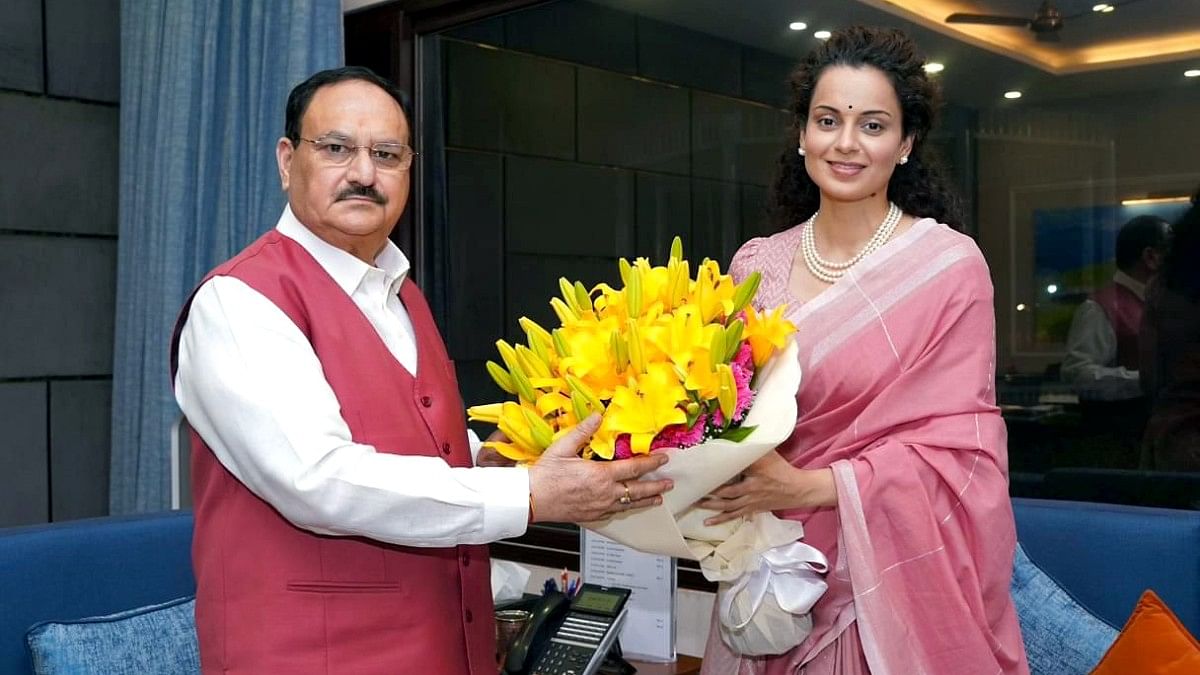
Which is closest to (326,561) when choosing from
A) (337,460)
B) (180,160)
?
(337,460)

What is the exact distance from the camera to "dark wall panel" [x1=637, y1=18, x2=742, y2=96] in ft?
8.48

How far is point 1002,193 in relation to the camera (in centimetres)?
221

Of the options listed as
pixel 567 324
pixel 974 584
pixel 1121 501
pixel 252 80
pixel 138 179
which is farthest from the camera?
pixel 138 179

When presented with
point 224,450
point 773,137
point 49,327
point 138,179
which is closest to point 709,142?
point 773,137

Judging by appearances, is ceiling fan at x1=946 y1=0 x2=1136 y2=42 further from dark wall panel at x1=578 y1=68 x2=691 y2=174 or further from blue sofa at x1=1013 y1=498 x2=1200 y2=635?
blue sofa at x1=1013 y1=498 x2=1200 y2=635

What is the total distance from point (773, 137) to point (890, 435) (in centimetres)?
109

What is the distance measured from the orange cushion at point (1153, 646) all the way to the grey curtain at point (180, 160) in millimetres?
2223

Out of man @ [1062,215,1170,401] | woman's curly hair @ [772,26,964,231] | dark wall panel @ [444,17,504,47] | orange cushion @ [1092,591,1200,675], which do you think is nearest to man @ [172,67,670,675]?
woman's curly hair @ [772,26,964,231]

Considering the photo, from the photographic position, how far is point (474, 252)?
3.08m

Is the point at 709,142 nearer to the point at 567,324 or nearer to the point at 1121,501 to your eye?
the point at 1121,501

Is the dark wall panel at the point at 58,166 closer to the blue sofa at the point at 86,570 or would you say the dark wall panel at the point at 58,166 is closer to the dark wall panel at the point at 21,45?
the dark wall panel at the point at 21,45

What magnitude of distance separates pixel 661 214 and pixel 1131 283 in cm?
104

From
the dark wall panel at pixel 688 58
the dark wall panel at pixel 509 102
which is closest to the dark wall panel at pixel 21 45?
the dark wall panel at pixel 509 102

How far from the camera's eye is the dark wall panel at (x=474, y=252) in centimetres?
304
